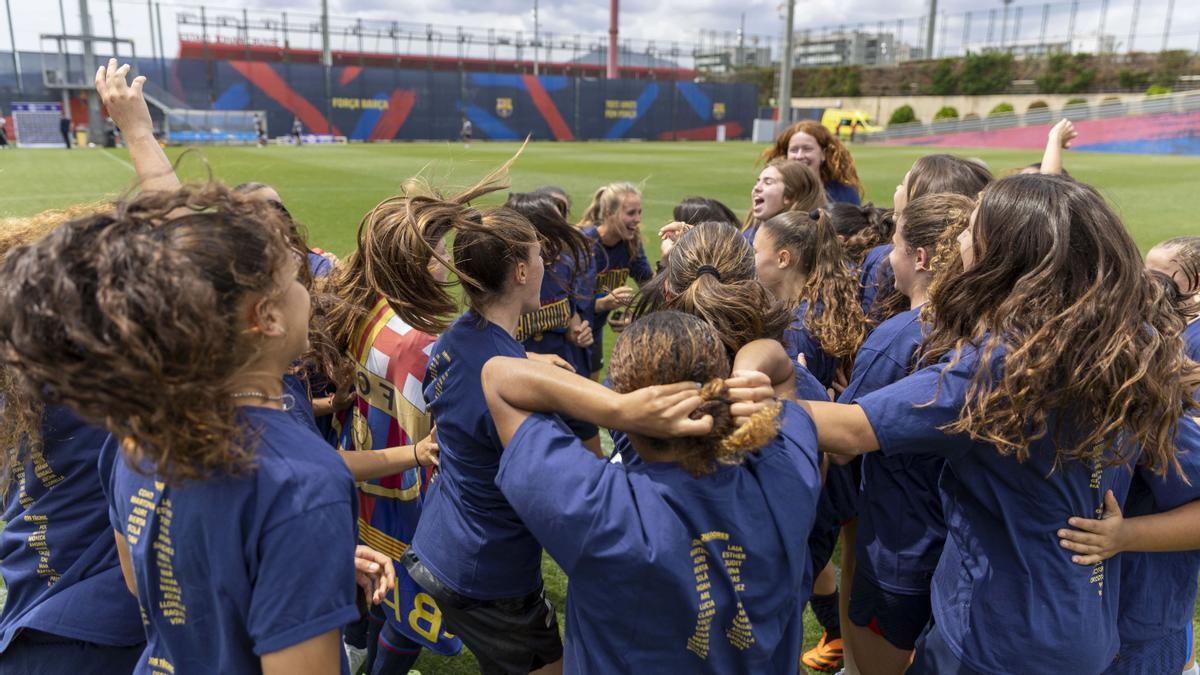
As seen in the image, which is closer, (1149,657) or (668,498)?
(668,498)

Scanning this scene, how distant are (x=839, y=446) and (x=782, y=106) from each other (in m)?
39.7

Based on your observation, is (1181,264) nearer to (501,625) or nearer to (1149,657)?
(1149,657)

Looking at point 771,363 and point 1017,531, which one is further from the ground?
point 771,363

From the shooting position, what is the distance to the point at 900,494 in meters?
2.47

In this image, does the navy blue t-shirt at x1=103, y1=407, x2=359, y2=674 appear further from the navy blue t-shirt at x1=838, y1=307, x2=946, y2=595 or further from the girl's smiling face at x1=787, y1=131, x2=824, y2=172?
the girl's smiling face at x1=787, y1=131, x2=824, y2=172

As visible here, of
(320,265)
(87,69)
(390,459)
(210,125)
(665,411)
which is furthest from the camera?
(87,69)

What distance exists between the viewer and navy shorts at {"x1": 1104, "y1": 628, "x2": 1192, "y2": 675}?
2084mm

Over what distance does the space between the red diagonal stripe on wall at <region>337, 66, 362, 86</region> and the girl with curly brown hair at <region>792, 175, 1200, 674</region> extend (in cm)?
5042

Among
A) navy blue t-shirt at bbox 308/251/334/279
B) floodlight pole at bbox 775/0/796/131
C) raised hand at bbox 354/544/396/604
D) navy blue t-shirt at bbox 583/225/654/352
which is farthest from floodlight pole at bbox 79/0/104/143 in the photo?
raised hand at bbox 354/544/396/604

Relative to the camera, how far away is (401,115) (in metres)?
48.7

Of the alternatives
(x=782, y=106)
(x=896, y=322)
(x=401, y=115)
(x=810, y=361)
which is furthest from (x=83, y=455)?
(x=401, y=115)

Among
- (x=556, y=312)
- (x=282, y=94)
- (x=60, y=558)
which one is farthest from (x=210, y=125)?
(x=60, y=558)

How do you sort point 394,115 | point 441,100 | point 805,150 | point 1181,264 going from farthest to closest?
point 441,100 < point 394,115 < point 805,150 < point 1181,264

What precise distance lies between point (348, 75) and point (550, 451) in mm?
50870
